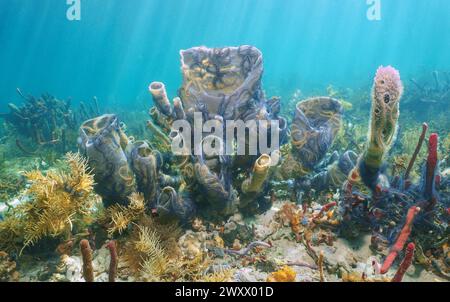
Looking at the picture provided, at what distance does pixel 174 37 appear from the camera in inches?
4744

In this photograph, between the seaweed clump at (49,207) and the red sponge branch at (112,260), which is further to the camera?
the seaweed clump at (49,207)

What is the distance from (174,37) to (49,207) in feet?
418

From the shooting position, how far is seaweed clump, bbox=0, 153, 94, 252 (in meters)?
3.12

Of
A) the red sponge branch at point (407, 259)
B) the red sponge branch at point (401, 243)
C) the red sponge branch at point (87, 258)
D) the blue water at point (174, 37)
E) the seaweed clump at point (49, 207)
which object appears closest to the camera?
the red sponge branch at point (407, 259)

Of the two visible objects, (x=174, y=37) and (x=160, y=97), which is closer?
(x=160, y=97)

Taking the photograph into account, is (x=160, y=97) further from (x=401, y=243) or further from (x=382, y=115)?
(x=401, y=243)

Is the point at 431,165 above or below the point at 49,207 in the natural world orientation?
above

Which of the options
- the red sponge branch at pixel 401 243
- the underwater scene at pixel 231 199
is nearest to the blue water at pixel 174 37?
the underwater scene at pixel 231 199

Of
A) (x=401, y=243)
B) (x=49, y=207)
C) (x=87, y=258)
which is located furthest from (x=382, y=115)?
(x=49, y=207)

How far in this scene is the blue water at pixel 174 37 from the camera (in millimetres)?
65312

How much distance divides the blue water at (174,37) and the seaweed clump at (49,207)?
49.3 meters

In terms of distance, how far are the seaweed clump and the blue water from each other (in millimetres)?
49326

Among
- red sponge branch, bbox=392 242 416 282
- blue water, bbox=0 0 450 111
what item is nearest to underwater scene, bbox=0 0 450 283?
red sponge branch, bbox=392 242 416 282

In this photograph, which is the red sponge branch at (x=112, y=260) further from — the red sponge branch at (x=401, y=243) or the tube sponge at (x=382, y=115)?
the tube sponge at (x=382, y=115)
